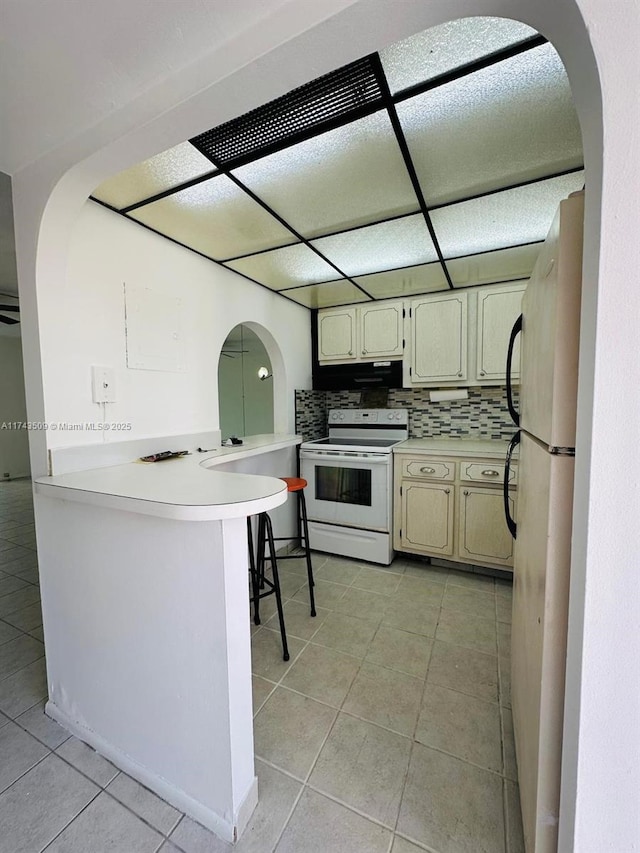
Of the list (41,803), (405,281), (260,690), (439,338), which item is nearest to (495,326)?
(439,338)

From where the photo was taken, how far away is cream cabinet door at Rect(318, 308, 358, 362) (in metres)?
3.14

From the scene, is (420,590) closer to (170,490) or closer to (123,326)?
(170,490)

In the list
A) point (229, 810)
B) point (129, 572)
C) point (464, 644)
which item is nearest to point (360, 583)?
point (464, 644)

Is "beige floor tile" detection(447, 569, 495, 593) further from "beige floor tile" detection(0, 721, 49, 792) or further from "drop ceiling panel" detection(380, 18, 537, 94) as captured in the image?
"drop ceiling panel" detection(380, 18, 537, 94)

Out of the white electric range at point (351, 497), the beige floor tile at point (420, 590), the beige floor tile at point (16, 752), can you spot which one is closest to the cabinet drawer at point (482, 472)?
the white electric range at point (351, 497)

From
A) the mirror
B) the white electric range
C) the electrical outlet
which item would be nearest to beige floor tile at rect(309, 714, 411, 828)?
the white electric range

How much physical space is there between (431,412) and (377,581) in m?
1.52

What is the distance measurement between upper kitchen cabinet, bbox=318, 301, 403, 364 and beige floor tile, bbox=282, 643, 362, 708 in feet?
7.25

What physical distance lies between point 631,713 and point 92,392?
6.16 feet

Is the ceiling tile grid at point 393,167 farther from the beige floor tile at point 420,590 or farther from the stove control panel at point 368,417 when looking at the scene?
the beige floor tile at point 420,590

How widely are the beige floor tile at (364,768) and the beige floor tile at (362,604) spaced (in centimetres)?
73

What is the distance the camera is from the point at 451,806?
3.62 ft

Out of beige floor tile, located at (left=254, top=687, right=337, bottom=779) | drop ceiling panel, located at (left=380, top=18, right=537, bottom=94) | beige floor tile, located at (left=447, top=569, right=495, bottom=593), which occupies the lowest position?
beige floor tile, located at (left=447, top=569, right=495, bottom=593)

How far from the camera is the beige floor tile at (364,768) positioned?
3.64 feet
